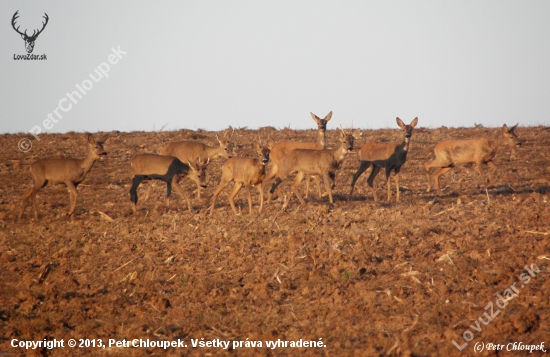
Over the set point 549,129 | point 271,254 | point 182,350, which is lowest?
point 182,350

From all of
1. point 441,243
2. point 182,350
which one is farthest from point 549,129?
point 182,350

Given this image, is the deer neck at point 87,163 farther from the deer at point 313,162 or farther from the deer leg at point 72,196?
the deer at point 313,162

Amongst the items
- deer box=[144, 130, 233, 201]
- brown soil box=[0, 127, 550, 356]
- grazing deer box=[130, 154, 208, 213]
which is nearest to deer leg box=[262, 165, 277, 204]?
brown soil box=[0, 127, 550, 356]

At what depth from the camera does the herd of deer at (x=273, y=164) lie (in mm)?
16891

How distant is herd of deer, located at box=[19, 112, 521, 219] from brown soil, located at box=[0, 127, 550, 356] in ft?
2.41

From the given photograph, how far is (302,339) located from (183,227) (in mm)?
5729

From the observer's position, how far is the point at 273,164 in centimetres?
1852

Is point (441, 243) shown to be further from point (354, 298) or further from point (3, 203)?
point (3, 203)

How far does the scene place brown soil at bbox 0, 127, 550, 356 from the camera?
923 centimetres

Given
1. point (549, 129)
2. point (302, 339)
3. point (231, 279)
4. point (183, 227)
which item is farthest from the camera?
point (549, 129)

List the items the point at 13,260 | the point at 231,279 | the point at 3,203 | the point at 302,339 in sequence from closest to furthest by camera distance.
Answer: the point at 302,339 < the point at 231,279 < the point at 13,260 < the point at 3,203

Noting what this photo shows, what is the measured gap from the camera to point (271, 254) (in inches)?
472

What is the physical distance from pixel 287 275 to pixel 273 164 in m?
7.66

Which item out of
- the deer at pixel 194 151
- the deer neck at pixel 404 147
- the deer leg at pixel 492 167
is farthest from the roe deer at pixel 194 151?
the deer leg at pixel 492 167
